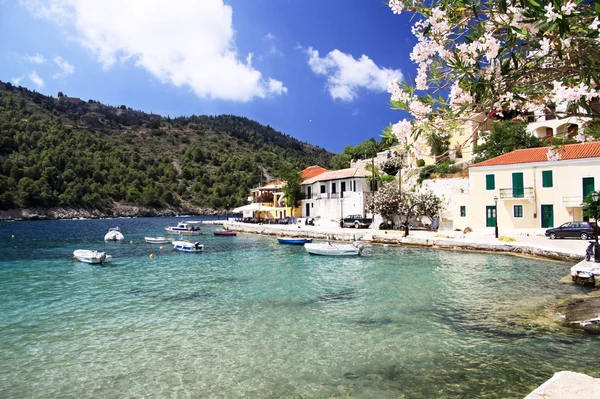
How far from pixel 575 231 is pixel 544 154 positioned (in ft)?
20.9

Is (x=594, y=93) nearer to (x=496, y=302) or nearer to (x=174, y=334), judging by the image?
(x=174, y=334)

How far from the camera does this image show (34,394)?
6.96 metres

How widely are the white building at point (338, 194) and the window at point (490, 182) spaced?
14527mm

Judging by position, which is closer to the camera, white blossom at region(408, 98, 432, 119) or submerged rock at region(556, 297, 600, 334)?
white blossom at region(408, 98, 432, 119)

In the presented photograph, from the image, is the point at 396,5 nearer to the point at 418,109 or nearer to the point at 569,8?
the point at 418,109

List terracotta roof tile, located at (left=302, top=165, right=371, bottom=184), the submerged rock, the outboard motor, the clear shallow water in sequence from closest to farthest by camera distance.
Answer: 1. the clear shallow water
2. the submerged rock
3. the outboard motor
4. terracotta roof tile, located at (left=302, top=165, right=371, bottom=184)

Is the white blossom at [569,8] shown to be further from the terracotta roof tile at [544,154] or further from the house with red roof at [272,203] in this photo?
the house with red roof at [272,203]

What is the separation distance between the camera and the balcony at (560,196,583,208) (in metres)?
26.3

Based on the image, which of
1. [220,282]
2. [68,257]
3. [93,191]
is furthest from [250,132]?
[220,282]

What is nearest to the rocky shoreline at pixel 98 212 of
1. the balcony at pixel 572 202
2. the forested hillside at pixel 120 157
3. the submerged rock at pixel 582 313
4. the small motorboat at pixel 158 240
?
the forested hillside at pixel 120 157

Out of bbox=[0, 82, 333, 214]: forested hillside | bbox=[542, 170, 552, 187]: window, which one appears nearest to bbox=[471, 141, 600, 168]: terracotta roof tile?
bbox=[542, 170, 552, 187]: window

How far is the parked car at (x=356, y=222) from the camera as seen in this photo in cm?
4088

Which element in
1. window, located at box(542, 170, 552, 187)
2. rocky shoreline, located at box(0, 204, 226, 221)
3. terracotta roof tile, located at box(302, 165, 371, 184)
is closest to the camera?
window, located at box(542, 170, 552, 187)

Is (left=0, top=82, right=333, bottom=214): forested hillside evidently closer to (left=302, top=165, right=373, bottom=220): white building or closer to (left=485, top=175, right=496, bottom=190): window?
(left=302, top=165, right=373, bottom=220): white building
